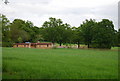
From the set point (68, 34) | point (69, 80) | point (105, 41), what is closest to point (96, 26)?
point (105, 41)

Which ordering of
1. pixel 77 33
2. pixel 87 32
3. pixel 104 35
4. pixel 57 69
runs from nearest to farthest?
pixel 57 69
pixel 104 35
pixel 87 32
pixel 77 33

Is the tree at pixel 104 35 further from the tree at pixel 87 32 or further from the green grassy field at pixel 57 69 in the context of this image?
the green grassy field at pixel 57 69

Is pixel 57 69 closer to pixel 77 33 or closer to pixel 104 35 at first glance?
pixel 104 35

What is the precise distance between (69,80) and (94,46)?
40092 mm

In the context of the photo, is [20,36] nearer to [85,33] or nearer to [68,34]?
[68,34]

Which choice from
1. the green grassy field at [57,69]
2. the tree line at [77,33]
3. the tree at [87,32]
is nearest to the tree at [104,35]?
the tree line at [77,33]

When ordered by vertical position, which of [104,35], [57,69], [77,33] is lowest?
[57,69]

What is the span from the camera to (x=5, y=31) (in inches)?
456

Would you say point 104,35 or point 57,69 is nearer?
point 57,69

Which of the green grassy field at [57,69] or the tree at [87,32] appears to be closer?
the green grassy field at [57,69]

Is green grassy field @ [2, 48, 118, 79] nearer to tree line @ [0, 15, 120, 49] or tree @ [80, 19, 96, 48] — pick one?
tree line @ [0, 15, 120, 49]

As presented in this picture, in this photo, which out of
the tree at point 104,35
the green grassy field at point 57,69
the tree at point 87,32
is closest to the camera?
the green grassy field at point 57,69

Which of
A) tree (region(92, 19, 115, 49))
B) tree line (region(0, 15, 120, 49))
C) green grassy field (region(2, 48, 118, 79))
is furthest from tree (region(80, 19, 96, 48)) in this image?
green grassy field (region(2, 48, 118, 79))

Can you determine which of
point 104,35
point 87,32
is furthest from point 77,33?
point 104,35
